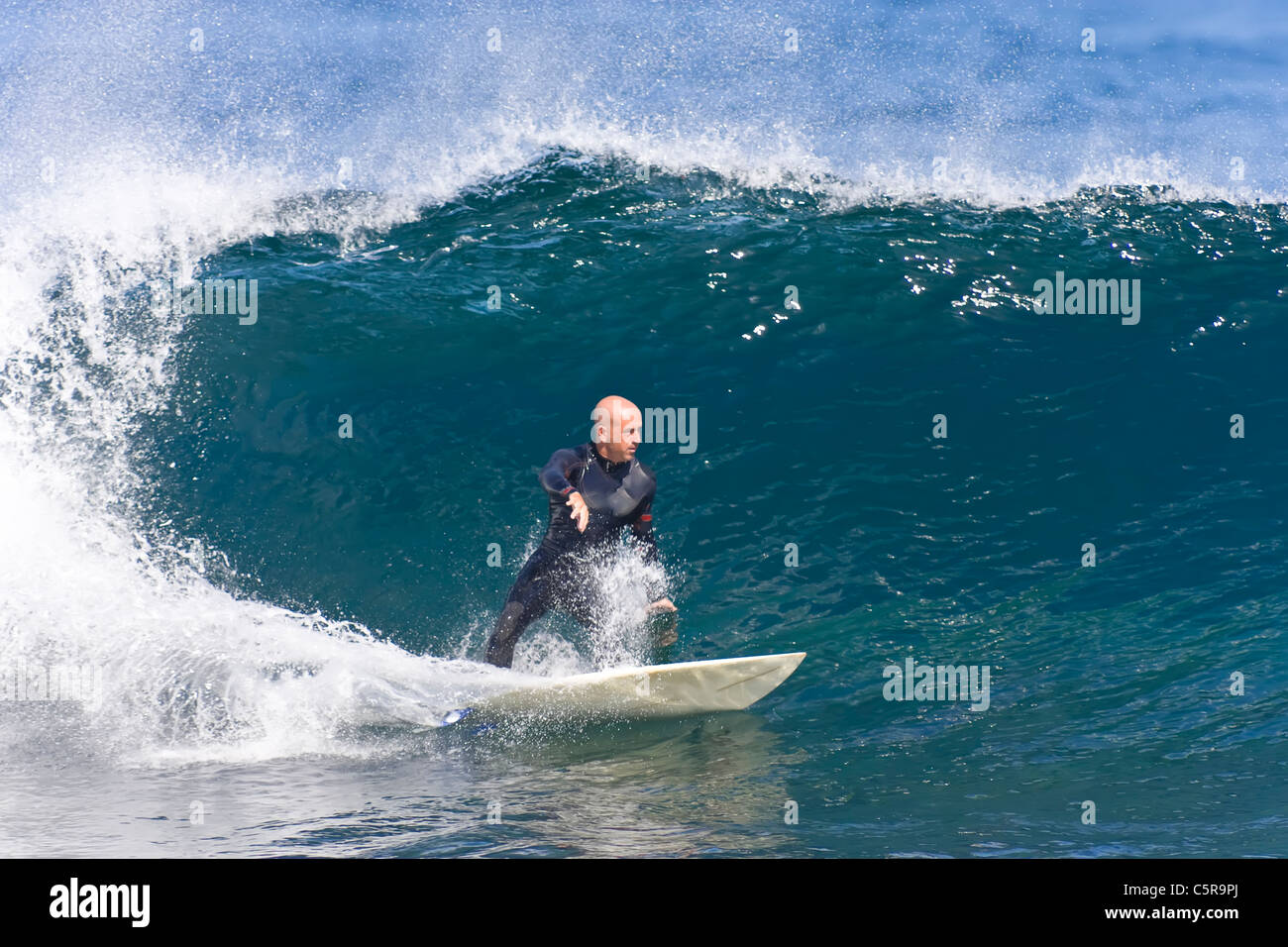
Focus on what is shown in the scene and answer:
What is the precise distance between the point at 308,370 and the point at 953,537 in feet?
18.0

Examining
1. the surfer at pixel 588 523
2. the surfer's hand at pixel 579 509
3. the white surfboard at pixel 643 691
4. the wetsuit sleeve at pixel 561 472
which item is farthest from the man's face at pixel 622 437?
the white surfboard at pixel 643 691

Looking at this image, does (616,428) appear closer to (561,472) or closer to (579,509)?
(561,472)

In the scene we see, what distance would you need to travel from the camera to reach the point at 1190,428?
854 centimetres

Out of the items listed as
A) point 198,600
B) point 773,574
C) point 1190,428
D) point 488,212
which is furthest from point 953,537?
point 488,212

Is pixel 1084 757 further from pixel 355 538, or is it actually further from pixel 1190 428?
pixel 355 538

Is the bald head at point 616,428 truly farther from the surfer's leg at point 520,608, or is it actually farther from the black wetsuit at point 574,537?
the surfer's leg at point 520,608

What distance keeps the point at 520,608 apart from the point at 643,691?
1.00 m

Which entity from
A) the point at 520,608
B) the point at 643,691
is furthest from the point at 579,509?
the point at 643,691

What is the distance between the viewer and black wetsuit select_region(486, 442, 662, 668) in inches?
239

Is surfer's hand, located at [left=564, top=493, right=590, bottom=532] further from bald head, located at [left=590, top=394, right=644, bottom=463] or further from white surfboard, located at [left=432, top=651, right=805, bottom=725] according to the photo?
white surfboard, located at [left=432, top=651, right=805, bottom=725]

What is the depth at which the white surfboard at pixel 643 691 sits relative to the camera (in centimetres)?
538

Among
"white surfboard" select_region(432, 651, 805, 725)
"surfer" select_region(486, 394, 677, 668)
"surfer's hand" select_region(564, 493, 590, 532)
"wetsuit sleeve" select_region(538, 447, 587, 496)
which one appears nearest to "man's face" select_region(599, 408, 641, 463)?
"surfer" select_region(486, 394, 677, 668)

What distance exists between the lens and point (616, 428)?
5.95m

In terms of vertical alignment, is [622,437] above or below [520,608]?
above
